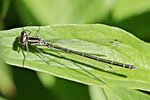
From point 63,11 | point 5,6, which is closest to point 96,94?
point 63,11

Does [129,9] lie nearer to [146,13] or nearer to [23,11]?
[146,13]

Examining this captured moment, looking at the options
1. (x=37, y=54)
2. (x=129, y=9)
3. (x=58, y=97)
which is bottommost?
(x=58, y=97)

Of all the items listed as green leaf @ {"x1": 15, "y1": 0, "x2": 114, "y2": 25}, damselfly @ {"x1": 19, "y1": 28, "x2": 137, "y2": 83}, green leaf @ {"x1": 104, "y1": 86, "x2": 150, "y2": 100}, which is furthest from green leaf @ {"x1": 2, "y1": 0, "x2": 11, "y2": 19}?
green leaf @ {"x1": 104, "y1": 86, "x2": 150, "y2": 100}

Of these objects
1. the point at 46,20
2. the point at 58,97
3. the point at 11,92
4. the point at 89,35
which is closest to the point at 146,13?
the point at 89,35

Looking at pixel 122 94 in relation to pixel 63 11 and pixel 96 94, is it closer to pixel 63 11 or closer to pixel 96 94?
pixel 96 94

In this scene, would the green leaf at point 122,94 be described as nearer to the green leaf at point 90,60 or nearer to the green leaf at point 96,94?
the green leaf at point 90,60

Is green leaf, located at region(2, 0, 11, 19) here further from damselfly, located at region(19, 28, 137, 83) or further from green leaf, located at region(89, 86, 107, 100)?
green leaf, located at region(89, 86, 107, 100)

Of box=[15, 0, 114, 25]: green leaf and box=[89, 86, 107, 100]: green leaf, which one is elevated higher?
box=[15, 0, 114, 25]: green leaf
